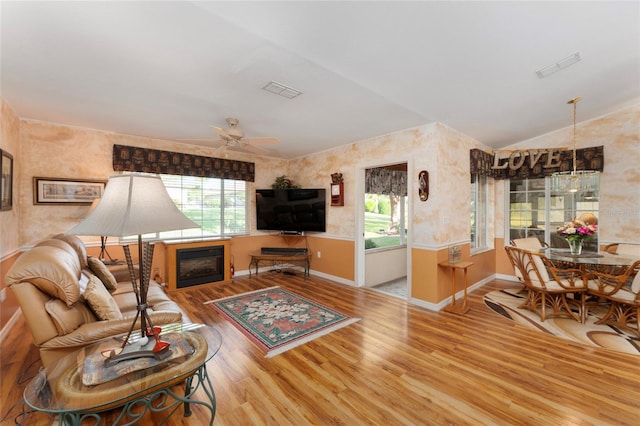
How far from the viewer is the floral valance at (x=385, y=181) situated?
5.17m

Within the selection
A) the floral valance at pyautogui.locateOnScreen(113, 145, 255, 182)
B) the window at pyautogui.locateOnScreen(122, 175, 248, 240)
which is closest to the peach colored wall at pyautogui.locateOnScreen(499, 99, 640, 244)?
the floral valance at pyautogui.locateOnScreen(113, 145, 255, 182)

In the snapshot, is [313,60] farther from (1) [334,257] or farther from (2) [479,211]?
(2) [479,211]

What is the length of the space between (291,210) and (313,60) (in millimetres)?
3554

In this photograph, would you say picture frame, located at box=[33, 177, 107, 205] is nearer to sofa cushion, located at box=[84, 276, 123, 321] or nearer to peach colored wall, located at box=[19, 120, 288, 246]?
peach colored wall, located at box=[19, 120, 288, 246]

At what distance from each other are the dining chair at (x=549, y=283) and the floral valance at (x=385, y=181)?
7.95 ft

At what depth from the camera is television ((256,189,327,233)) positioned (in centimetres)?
532

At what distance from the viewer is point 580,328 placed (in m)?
3.07

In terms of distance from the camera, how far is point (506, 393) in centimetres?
201

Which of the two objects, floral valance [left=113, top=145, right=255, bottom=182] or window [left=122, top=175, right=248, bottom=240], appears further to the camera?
window [left=122, top=175, right=248, bottom=240]

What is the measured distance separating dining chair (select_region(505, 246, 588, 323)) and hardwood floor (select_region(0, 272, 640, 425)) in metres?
0.66

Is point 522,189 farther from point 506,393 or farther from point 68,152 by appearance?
point 68,152

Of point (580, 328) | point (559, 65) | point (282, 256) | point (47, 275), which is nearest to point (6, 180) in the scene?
point (47, 275)

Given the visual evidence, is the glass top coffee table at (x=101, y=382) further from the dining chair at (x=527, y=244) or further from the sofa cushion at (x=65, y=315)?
the dining chair at (x=527, y=244)

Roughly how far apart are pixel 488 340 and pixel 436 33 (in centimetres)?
292
